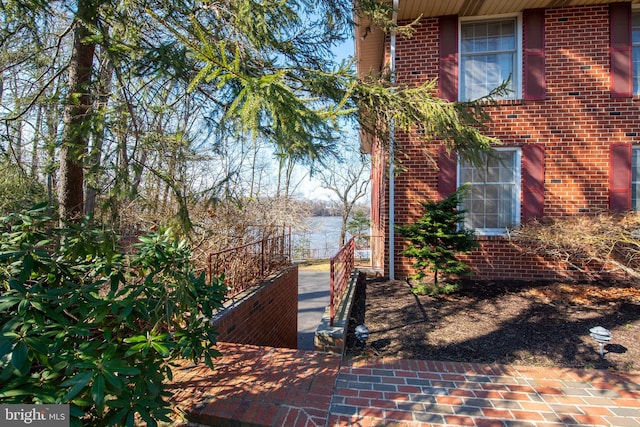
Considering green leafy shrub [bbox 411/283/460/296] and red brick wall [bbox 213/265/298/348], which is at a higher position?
green leafy shrub [bbox 411/283/460/296]

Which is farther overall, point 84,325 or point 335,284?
point 335,284

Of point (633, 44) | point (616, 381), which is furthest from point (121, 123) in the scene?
point (633, 44)

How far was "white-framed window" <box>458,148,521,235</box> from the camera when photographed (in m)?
6.22

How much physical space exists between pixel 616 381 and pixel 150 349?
3821 mm

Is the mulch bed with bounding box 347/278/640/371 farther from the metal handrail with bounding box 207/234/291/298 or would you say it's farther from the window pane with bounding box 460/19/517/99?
the window pane with bounding box 460/19/517/99

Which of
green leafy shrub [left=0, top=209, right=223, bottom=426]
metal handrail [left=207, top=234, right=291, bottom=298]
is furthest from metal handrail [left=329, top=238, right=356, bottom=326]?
green leafy shrub [left=0, top=209, right=223, bottom=426]

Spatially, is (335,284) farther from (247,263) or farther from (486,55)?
(486,55)

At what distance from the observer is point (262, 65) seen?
308 centimetres

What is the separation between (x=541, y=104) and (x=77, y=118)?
24.4 feet

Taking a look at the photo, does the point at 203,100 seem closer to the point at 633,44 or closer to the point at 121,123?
the point at 121,123

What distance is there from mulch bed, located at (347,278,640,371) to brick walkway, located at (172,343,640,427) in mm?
272

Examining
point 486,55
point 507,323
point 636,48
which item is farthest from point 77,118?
point 636,48

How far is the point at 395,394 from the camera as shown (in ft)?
8.56

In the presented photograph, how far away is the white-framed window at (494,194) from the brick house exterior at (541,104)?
20 millimetres
